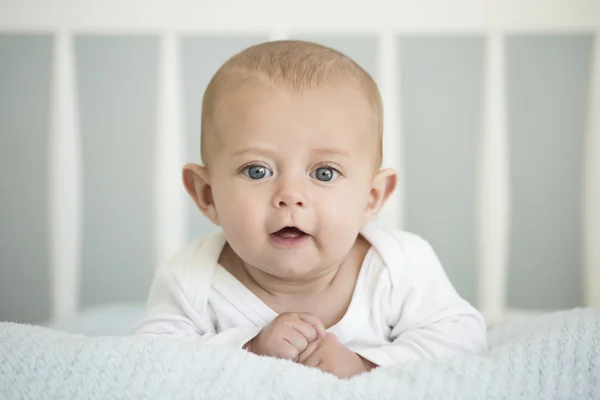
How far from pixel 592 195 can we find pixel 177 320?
41.1 inches

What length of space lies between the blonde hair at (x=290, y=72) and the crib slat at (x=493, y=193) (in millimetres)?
692

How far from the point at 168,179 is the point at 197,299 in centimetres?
65

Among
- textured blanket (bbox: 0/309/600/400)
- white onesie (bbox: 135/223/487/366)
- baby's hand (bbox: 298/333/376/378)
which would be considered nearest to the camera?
textured blanket (bbox: 0/309/600/400)

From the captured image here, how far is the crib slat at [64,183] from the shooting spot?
1.53 metres

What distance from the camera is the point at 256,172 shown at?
0.82 m

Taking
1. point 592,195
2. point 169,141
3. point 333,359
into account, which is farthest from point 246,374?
point 592,195

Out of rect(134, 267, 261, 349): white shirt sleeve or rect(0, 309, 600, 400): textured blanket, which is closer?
rect(0, 309, 600, 400): textured blanket

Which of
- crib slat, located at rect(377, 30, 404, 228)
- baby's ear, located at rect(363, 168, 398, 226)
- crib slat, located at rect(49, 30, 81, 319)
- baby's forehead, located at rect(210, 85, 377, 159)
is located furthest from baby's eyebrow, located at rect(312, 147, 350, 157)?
crib slat, located at rect(49, 30, 81, 319)

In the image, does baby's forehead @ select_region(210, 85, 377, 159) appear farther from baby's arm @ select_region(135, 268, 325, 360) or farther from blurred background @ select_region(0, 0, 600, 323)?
blurred background @ select_region(0, 0, 600, 323)

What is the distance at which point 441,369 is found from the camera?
64 cm

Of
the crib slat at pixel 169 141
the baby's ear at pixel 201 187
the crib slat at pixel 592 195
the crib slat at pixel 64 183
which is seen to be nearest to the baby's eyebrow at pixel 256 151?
the baby's ear at pixel 201 187

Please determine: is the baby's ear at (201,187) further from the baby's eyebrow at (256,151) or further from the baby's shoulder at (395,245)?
the baby's shoulder at (395,245)

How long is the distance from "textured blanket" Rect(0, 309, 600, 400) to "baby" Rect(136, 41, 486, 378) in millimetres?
157

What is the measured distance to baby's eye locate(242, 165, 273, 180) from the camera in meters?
0.81
